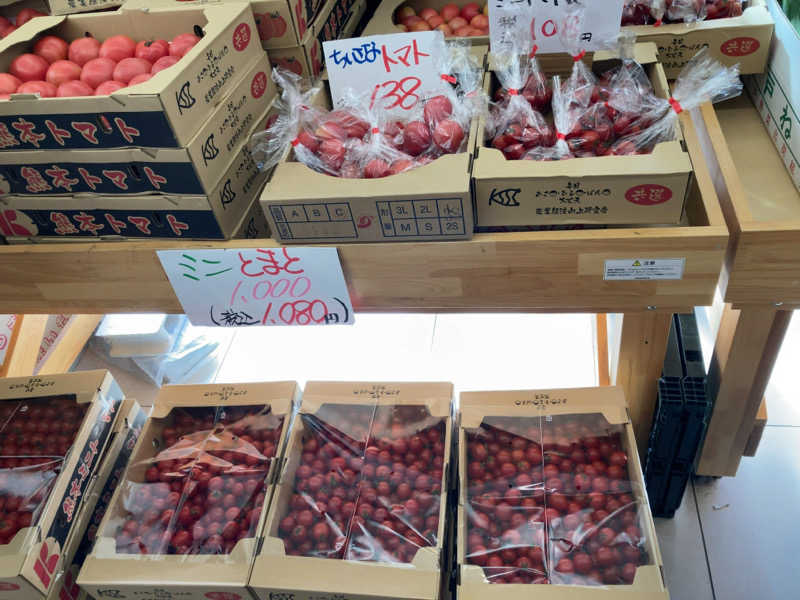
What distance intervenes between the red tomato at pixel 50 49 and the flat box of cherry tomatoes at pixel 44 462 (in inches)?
28.7

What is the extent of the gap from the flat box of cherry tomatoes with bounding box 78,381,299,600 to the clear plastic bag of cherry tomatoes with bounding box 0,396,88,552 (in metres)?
0.15

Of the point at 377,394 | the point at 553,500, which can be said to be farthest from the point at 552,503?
the point at 377,394

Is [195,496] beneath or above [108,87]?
beneath

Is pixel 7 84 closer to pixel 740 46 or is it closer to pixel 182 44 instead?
pixel 182 44

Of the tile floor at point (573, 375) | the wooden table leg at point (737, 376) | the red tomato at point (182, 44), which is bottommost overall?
the tile floor at point (573, 375)

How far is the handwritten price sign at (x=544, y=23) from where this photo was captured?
4.15 feet

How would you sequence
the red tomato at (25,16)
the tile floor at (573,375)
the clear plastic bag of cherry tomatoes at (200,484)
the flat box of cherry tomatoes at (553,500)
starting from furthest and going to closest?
the tile floor at (573,375), the red tomato at (25,16), the clear plastic bag of cherry tomatoes at (200,484), the flat box of cherry tomatoes at (553,500)

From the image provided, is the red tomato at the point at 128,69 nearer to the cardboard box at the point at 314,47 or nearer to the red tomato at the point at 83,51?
the red tomato at the point at 83,51

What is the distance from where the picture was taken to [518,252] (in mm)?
1104

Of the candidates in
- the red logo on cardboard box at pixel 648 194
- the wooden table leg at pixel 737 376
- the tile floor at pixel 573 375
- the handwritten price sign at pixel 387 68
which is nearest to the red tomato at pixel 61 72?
the handwritten price sign at pixel 387 68

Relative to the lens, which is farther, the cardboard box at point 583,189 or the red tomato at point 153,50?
the red tomato at point 153,50

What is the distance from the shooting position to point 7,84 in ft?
4.08

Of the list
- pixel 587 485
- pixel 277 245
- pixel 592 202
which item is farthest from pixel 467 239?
pixel 587 485

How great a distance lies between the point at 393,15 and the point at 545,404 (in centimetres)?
111
